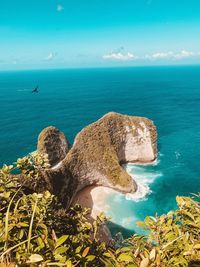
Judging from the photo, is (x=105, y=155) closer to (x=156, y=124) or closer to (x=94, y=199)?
(x=94, y=199)

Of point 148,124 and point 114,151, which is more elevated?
point 148,124

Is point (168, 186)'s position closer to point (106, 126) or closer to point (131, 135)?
point (131, 135)

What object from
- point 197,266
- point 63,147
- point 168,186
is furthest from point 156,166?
point 197,266

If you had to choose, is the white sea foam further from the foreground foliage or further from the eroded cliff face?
the foreground foliage

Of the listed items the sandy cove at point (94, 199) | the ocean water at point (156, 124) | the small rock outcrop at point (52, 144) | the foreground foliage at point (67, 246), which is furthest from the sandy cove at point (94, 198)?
the foreground foliage at point (67, 246)

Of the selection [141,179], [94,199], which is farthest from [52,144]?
[141,179]

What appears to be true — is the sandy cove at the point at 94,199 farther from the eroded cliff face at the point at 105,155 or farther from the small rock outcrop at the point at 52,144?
the small rock outcrop at the point at 52,144
